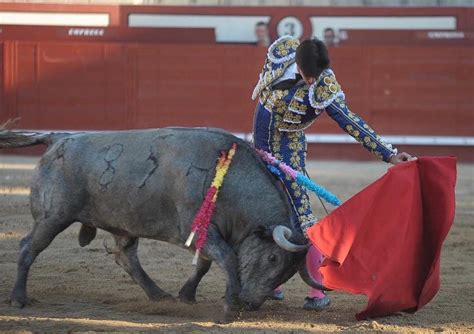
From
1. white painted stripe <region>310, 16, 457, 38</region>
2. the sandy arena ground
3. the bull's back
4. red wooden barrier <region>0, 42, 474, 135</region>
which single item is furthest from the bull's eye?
white painted stripe <region>310, 16, 457, 38</region>

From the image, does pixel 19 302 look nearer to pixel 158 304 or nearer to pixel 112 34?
pixel 158 304

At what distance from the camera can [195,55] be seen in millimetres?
12258

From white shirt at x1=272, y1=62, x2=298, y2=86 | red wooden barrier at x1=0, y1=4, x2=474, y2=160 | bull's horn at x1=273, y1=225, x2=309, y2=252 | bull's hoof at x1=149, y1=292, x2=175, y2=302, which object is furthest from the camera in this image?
red wooden barrier at x1=0, y1=4, x2=474, y2=160

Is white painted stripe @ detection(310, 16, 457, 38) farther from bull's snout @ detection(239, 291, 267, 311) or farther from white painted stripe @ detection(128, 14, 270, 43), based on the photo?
bull's snout @ detection(239, 291, 267, 311)

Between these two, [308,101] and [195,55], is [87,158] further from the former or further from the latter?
[195,55]

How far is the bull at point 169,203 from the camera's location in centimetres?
394

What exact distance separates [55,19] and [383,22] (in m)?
4.12

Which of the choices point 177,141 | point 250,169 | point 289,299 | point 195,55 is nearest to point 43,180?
point 177,141

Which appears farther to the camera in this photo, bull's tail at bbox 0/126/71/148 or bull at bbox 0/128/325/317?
bull's tail at bbox 0/126/71/148

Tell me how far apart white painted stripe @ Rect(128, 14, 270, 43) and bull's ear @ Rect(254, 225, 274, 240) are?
877cm

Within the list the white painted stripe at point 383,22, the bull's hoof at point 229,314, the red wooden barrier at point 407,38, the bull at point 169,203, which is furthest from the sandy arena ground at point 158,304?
the white painted stripe at point 383,22

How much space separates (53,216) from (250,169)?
0.86 metres

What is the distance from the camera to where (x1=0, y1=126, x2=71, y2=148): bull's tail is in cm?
441

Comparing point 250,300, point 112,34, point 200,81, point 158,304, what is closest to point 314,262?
point 250,300
